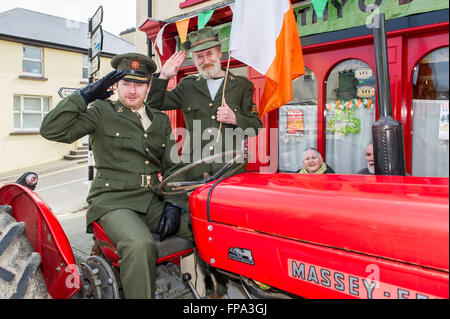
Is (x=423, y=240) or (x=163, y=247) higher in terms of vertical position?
(x=423, y=240)

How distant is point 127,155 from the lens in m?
2.12

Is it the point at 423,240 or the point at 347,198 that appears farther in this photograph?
the point at 347,198

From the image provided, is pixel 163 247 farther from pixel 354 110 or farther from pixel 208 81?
pixel 354 110

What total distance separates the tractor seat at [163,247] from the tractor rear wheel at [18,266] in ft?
1.10

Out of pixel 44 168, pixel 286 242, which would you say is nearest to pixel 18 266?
pixel 286 242

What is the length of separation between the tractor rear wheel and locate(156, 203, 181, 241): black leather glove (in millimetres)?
580

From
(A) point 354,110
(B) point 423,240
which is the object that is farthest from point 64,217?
(B) point 423,240

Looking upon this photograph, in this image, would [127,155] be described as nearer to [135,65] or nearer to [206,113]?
[135,65]

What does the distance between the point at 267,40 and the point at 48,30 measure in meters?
16.0

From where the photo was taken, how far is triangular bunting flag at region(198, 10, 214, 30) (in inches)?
175

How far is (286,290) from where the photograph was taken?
1.32 meters
